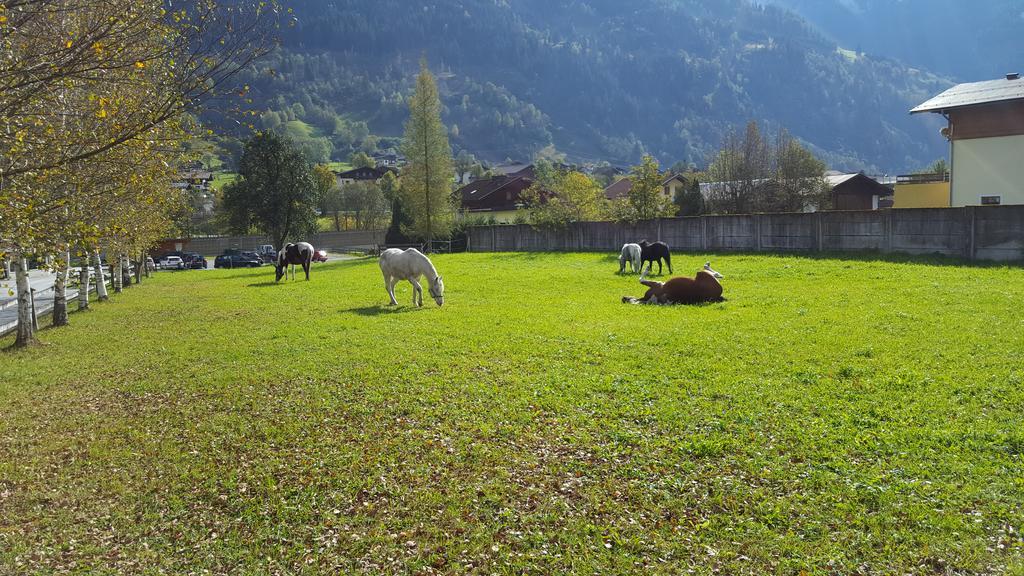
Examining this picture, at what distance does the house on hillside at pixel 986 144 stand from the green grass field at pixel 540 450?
2397cm

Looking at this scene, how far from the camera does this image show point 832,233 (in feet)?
102

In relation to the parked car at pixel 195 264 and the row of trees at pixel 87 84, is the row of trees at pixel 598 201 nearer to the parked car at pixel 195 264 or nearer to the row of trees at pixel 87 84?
the parked car at pixel 195 264

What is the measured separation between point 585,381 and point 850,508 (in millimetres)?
4714

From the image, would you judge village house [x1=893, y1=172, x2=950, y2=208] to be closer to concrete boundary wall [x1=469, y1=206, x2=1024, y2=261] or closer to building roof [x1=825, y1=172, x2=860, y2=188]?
concrete boundary wall [x1=469, y1=206, x2=1024, y2=261]

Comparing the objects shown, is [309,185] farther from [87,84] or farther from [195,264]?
[87,84]

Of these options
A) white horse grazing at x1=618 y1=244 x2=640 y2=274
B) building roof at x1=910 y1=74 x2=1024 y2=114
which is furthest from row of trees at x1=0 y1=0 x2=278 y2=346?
building roof at x1=910 y1=74 x2=1024 y2=114

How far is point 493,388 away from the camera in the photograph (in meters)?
9.91

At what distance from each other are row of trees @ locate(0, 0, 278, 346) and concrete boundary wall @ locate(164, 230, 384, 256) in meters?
67.2

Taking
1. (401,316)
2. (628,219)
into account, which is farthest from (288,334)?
(628,219)

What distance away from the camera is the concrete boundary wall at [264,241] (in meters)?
79.1

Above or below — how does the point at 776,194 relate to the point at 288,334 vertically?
above

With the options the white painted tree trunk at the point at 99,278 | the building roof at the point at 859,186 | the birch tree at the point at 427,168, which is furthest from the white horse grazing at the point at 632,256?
the building roof at the point at 859,186

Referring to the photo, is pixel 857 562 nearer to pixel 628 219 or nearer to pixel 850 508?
pixel 850 508

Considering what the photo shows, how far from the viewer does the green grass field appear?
5.48 metres
